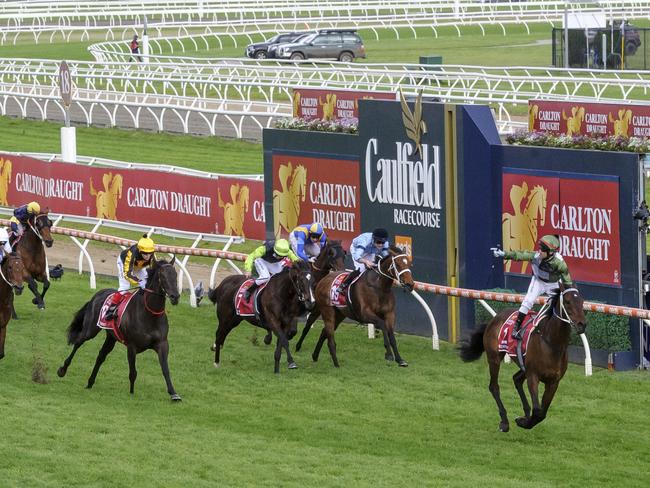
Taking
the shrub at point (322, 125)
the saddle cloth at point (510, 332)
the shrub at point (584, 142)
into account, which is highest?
the shrub at point (322, 125)

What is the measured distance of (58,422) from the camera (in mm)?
12961

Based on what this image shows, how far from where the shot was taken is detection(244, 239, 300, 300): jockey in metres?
15.5

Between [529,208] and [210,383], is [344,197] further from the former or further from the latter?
[210,383]

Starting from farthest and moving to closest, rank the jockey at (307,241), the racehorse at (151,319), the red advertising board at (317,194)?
the red advertising board at (317,194) < the jockey at (307,241) < the racehorse at (151,319)

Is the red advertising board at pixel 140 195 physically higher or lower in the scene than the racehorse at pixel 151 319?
higher

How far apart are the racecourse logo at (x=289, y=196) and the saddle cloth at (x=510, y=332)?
6.36 meters

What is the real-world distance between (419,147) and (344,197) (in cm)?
152

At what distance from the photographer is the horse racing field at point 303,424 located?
11203 mm

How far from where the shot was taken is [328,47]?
53719 mm

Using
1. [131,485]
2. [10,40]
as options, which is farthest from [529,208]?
[10,40]

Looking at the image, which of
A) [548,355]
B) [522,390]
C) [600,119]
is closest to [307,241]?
[522,390]

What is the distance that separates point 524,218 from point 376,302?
1973 mm

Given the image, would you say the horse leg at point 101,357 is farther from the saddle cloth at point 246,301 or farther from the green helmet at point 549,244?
the green helmet at point 549,244

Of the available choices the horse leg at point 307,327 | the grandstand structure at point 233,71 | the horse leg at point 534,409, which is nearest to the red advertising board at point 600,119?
the grandstand structure at point 233,71
